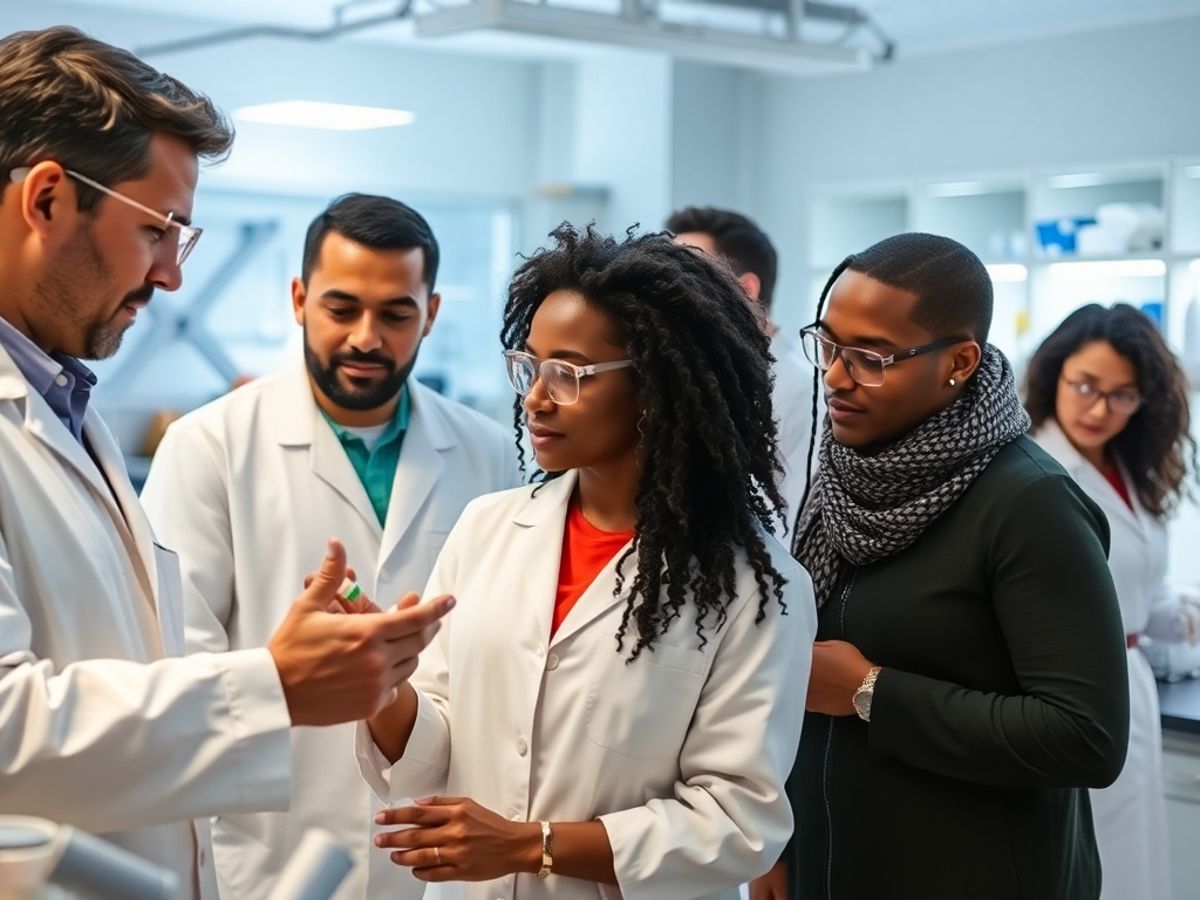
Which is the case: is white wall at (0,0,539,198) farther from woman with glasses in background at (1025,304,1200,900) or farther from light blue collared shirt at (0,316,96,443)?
light blue collared shirt at (0,316,96,443)

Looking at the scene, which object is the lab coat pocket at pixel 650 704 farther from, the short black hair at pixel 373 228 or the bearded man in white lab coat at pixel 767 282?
the bearded man in white lab coat at pixel 767 282

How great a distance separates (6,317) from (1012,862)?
1.28m

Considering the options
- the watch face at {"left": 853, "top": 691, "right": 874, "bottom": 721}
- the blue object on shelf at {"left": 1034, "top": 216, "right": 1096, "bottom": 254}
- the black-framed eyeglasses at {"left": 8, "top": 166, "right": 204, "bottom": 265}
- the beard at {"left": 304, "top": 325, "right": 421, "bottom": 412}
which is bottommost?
the watch face at {"left": 853, "top": 691, "right": 874, "bottom": 721}

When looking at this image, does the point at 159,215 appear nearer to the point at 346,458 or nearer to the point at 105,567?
the point at 105,567

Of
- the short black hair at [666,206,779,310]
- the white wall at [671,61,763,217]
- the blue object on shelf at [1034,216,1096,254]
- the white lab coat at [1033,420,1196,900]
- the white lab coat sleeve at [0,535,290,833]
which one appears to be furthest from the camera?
the white wall at [671,61,763,217]

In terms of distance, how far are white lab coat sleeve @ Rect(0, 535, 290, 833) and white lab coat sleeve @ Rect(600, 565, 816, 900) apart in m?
0.44

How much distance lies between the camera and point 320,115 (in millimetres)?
6418

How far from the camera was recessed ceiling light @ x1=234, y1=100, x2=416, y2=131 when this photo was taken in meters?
6.12

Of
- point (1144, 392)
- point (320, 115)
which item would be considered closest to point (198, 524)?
point (1144, 392)

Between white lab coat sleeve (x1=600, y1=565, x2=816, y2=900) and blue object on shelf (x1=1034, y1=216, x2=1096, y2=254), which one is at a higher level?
blue object on shelf (x1=1034, y1=216, x2=1096, y2=254)

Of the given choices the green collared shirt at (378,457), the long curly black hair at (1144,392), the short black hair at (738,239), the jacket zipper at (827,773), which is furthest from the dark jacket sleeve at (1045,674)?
the short black hair at (738,239)

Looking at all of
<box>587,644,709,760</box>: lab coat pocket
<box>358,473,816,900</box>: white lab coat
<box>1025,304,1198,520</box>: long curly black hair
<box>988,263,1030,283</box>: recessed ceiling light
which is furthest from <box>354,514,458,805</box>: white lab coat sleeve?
<box>988,263,1030,283</box>: recessed ceiling light

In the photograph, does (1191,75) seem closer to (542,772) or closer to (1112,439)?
(1112,439)

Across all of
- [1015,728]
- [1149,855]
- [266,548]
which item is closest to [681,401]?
[1015,728]
